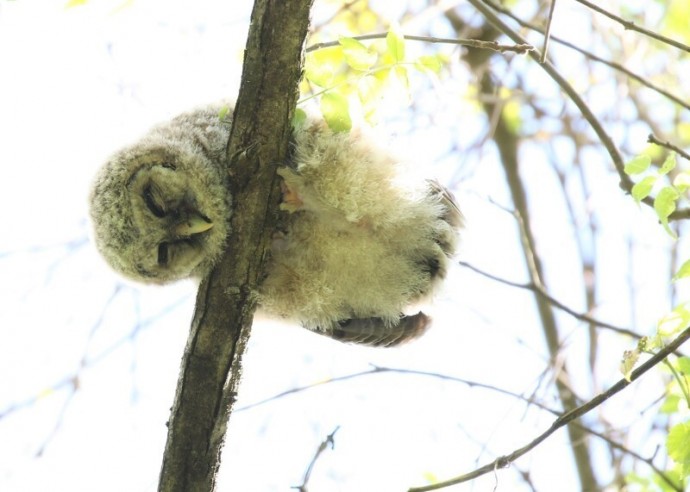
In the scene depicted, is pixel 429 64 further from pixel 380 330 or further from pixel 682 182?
pixel 380 330

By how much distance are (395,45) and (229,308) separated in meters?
0.94

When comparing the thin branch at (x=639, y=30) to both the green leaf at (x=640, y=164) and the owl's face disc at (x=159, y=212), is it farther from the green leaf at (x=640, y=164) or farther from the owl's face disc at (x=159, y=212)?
the owl's face disc at (x=159, y=212)

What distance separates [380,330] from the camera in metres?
3.37

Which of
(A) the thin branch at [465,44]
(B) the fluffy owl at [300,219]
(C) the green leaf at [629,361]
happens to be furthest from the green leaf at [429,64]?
(C) the green leaf at [629,361]

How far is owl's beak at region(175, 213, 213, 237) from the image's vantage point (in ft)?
8.67

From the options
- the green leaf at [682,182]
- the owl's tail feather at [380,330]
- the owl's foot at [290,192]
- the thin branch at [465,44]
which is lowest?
the green leaf at [682,182]

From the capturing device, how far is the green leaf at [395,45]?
2.22 meters

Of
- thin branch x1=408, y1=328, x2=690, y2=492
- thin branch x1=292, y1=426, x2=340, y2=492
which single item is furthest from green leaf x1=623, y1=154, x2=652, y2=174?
thin branch x1=292, y1=426, x2=340, y2=492

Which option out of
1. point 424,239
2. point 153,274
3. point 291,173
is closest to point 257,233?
point 291,173

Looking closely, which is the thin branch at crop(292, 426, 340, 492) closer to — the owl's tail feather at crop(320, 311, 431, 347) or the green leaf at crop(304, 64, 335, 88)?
the owl's tail feather at crop(320, 311, 431, 347)

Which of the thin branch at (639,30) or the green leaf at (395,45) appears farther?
the thin branch at (639,30)

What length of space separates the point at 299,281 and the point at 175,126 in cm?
73

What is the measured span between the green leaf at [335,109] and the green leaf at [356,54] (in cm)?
10

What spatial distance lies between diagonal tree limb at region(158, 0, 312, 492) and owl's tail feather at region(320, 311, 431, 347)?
86cm
